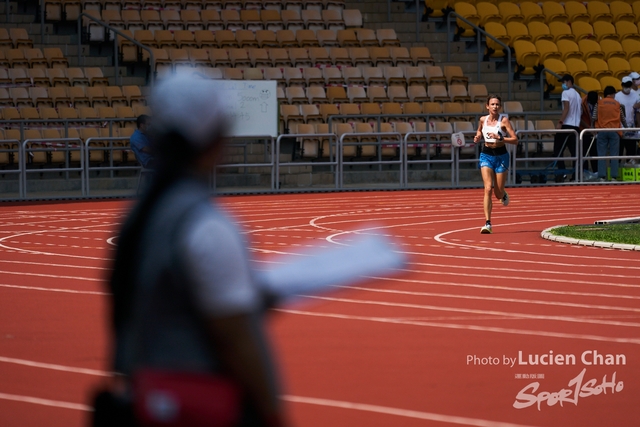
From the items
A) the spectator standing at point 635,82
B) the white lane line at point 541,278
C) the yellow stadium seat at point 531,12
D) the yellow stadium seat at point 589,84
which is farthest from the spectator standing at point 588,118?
the white lane line at point 541,278

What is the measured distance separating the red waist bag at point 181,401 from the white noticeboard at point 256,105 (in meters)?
21.2

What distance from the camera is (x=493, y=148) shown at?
15.1 metres

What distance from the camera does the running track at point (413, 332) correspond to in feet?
19.7

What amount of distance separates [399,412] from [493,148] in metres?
9.49

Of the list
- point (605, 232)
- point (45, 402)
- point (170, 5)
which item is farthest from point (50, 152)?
point (45, 402)

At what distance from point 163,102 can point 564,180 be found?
2373 centimetres

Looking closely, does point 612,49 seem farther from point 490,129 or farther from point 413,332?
point 413,332

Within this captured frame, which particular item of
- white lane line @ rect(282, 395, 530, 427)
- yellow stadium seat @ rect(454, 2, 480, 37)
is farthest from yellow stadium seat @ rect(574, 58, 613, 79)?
white lane line @ rect(282, 395, 530, 427)

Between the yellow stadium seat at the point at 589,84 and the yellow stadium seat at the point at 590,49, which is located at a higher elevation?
the yellow stadium seat at the point at 590,49

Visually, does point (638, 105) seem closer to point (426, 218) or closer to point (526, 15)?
point (526, 15)

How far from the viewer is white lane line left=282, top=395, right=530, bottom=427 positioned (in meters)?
5.66

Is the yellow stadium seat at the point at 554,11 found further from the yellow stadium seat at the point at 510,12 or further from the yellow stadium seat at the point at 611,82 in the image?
the yellow stadium seat at the point at 611,82

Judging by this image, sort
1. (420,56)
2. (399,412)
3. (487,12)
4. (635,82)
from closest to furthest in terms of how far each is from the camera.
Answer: (399,412) < (635,82) < (420,56) < (487,12)

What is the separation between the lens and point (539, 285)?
34.0 ft
